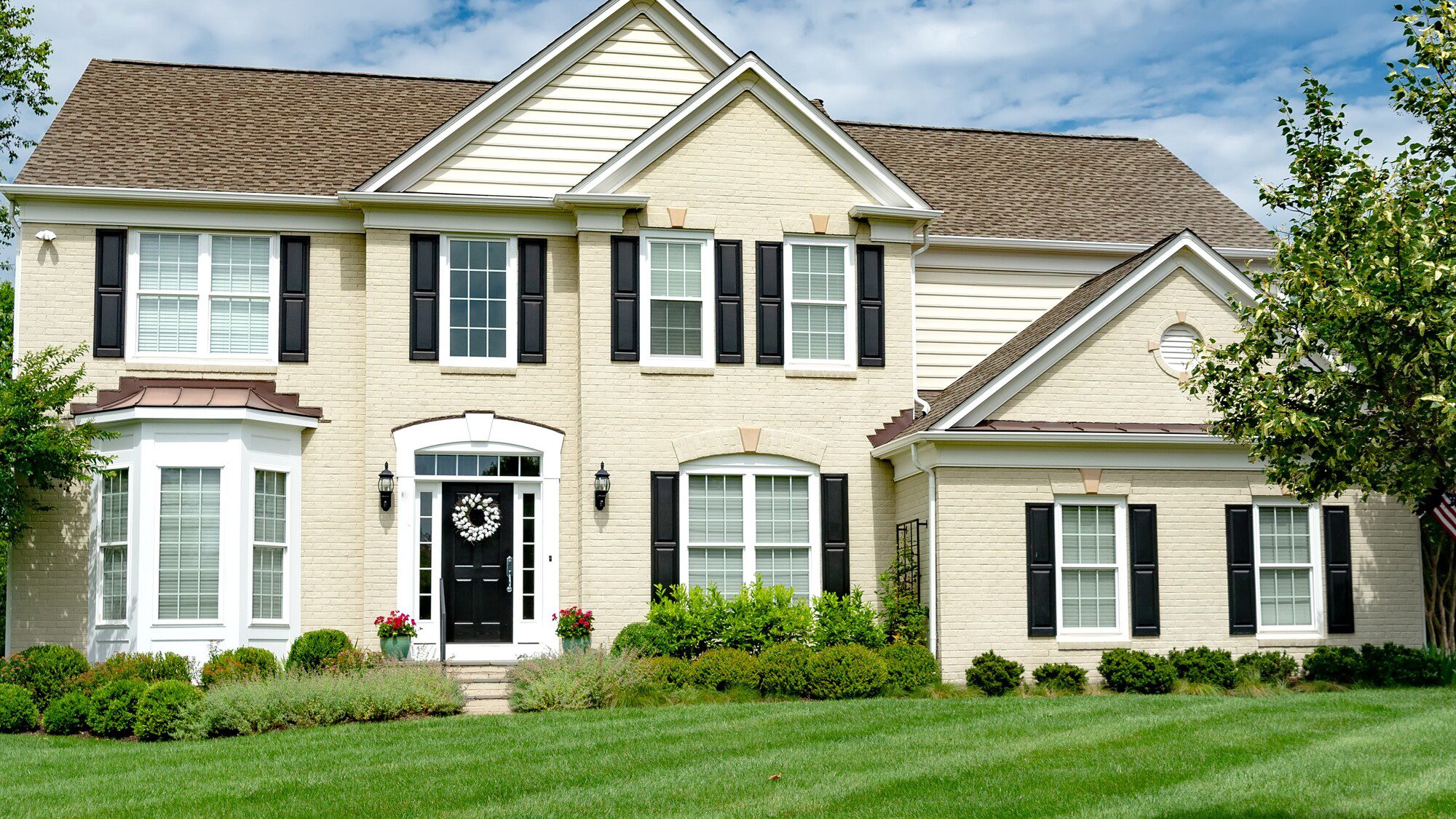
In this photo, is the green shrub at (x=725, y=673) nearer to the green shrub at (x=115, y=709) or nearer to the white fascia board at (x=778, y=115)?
the green shrub at (x=115, y=709)

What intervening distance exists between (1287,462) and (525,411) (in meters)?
9.81

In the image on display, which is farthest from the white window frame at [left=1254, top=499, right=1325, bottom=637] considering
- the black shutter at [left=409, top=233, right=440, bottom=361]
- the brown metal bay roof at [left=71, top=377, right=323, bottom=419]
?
the brown metal bay roof at [left=71, top=377, right=323, bottom=419]

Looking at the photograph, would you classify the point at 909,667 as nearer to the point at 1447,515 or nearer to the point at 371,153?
the point at 1447,515

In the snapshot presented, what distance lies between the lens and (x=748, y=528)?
63.6ft

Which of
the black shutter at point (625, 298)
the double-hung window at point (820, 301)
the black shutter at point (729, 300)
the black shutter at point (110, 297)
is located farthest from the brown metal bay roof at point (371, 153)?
the black shutter at point (625, 298)

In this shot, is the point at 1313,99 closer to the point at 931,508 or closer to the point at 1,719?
the point at 931,508

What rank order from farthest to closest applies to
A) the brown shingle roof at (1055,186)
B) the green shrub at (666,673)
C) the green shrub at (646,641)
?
the brown shingle roof at (1055,186) < the green shrub at (646,641) < the green shrub at (666,673)

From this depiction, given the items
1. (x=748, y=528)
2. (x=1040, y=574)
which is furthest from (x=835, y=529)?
(x=1040, y=574)

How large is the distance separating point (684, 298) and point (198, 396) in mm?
6526

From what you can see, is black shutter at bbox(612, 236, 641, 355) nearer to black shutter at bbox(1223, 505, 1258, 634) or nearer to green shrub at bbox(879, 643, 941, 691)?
green shrub at bbox(879, 643, 941, 691)

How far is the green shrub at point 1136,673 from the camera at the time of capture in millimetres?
17812

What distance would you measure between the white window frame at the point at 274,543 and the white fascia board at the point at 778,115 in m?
5.51

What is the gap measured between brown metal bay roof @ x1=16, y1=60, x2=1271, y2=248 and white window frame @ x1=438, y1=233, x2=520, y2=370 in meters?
1.85

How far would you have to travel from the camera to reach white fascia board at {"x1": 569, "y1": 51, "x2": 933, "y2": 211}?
63.8 ft
